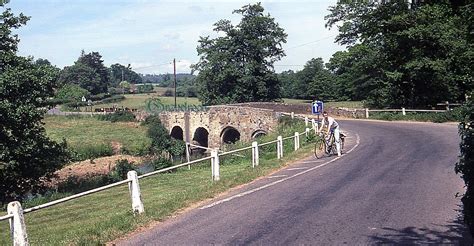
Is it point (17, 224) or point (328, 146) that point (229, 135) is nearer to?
point (328, 146)

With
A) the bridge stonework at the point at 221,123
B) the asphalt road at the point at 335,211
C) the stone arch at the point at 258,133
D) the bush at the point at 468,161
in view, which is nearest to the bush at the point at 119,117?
the bridge stonework at the point at 221,123

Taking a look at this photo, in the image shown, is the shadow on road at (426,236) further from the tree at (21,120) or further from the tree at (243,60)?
the tree at (243,60)

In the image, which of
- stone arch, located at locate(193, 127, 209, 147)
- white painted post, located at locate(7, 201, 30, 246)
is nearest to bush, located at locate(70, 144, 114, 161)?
stone arch, located at locate(193, 127, 209, 147)

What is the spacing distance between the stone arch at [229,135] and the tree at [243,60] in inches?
551

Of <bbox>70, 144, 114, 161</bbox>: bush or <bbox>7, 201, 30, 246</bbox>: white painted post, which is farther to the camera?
<bbox>70, 144, 114, 161</bbox>: bush

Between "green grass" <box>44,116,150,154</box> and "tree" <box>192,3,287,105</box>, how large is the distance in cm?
1293

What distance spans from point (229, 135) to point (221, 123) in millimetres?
3652

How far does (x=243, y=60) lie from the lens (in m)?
77.4

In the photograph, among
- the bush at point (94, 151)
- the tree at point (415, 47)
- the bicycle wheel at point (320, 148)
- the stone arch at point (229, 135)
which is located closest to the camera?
the bicycle wheel at point (320, 148)

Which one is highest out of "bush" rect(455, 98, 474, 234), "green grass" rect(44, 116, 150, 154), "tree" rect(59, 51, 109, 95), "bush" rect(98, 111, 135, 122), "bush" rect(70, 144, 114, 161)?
"tree" rect(59, 51, 109, 95)

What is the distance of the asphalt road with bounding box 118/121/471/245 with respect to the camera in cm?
754

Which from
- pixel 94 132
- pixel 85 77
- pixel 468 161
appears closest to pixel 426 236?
pixel 468 161

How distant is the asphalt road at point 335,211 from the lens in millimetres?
7543

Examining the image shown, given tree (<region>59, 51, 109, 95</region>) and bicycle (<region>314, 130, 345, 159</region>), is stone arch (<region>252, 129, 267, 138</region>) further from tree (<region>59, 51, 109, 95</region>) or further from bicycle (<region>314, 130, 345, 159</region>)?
tree (<region>59, 51, 109, 95</region>)
